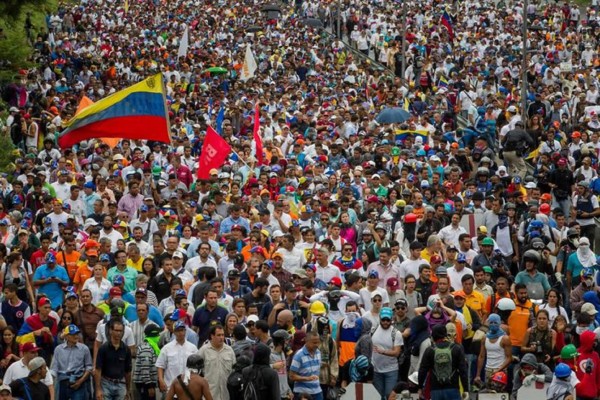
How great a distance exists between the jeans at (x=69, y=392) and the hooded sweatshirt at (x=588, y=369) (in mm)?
5151

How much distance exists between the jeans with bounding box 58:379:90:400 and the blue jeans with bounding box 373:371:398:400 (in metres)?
3.09

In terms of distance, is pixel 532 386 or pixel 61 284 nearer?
pixel 532 386

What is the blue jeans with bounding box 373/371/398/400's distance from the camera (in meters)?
16.3

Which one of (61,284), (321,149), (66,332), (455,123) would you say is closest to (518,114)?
(455,123)

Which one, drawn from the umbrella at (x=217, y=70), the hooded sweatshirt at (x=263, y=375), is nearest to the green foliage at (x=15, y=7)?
the umbrella at (x=217, y=70)

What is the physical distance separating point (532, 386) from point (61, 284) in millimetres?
6204

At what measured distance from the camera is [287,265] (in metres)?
19.2

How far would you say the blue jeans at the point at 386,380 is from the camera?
1630 centimetres

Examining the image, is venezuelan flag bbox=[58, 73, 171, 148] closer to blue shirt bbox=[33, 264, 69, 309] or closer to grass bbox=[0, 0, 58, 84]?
blue shirt bbox=[33, 264, 69, 309]

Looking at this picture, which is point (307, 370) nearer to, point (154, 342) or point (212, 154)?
point (154, 342)

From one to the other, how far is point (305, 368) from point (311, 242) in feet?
15.1

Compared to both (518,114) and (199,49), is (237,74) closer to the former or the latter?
(199,49)

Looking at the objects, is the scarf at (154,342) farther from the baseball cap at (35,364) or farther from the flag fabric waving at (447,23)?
the flag fabric waving at (447,23)

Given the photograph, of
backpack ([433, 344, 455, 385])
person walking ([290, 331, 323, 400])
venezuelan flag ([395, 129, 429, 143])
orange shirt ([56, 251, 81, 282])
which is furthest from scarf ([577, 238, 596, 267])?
venezuelan flag ([395, 129, 429, 143])
